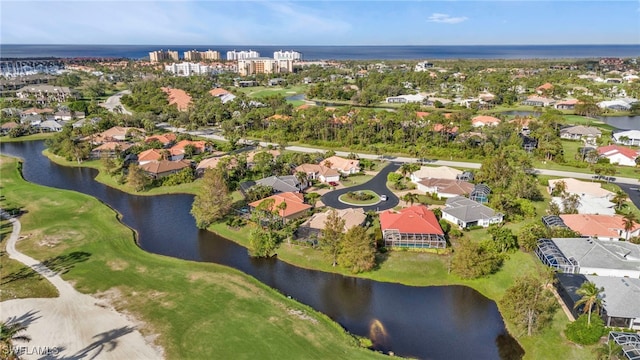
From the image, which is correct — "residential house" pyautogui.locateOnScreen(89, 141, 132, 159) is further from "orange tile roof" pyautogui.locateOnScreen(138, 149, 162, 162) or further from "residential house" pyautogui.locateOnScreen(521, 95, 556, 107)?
"residential house" pyautogui.locateOnScreen(521, 95, 556, 107)

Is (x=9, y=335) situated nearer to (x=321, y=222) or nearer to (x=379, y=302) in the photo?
(x=379, y=302)

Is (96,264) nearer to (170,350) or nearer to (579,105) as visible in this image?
(170,350)

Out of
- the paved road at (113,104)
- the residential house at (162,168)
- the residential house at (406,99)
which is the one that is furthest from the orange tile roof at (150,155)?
the residential house at (406,99)

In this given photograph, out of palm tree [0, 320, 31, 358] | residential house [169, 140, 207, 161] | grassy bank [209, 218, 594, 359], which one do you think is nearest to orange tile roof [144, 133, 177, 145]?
residential house [169, 140, 207, 161]

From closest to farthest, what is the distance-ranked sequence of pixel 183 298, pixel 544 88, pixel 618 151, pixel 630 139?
pixel 183 298
pixel 618 151
pixel 630 139
pixel 544 88

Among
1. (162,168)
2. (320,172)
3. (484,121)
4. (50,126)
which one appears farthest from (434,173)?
(50,126)

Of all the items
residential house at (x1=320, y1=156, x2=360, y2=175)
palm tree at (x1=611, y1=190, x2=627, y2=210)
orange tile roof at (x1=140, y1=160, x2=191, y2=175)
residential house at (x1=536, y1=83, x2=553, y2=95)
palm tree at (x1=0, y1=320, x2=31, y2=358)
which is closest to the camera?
palm tree at (x1=0, y1=320, x2=31, y2=358)

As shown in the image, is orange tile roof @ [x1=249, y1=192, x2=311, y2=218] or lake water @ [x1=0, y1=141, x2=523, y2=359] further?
orange tile roof @ [x1=249, y1=192, x2=311, y2=218]
